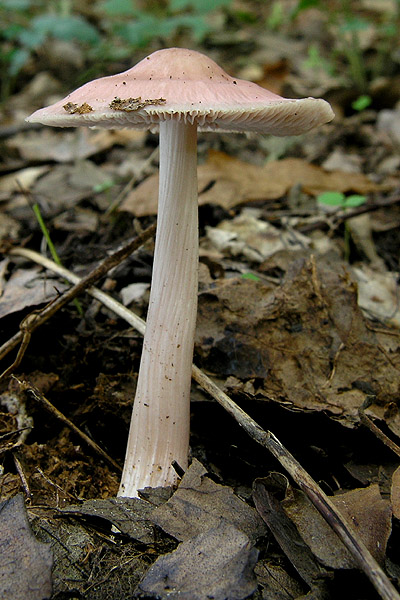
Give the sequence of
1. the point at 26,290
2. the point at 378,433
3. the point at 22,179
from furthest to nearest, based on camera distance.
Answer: the point at 22,179 < the point at 26,290 < the point at 378,433

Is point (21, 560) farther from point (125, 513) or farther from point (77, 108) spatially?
point (77, 108)

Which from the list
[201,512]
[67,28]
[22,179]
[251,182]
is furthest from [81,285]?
[67,28]

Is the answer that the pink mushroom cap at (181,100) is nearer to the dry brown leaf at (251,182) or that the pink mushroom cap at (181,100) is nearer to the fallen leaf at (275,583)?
the fallen leaf at (275,583)

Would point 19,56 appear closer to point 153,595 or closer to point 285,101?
point 285,101

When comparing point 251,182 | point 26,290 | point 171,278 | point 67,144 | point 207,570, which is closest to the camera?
point 207,570

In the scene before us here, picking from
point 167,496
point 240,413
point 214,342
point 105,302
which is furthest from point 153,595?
point 105,302

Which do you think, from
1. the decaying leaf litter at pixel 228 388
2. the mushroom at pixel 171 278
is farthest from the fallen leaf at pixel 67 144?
the mushroom at pixel 171 278
